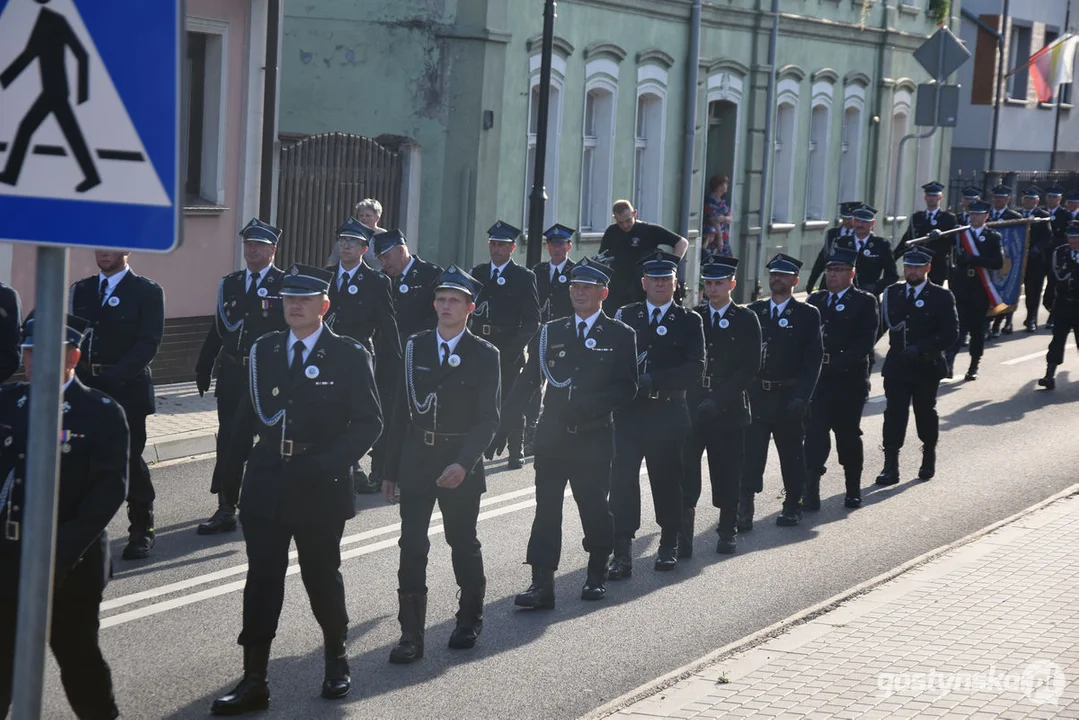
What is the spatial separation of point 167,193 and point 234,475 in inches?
181

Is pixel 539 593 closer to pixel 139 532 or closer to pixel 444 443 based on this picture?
pixel 444 443

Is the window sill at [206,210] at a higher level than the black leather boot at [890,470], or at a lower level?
higher

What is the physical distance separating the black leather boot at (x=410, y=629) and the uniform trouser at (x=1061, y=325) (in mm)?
12723

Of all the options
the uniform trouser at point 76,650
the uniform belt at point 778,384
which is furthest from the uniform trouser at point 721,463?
the uniform trouser at point 76,650

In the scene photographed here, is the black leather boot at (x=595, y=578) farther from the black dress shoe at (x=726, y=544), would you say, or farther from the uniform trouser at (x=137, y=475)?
A: the uniform trouser at (x=137, y=475)

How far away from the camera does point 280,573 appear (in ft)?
23.5

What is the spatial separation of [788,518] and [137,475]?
4.56 metres

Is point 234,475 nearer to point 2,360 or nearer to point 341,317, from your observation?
point 2,360

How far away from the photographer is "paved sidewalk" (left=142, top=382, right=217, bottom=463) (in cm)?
1300

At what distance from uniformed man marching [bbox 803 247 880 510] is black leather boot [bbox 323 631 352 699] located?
18.6 ft

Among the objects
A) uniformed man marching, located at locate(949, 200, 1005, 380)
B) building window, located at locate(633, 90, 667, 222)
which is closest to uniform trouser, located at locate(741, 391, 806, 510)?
uniformed man marching, located at locate(949, 200, 1005, 380)

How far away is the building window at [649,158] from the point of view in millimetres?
25031

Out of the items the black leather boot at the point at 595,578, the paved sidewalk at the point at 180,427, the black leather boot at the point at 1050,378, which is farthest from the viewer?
the black leather boot at the point at 1050,378

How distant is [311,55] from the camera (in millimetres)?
21062
